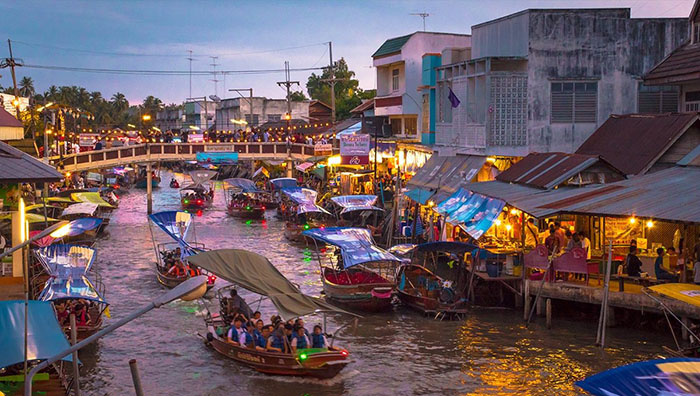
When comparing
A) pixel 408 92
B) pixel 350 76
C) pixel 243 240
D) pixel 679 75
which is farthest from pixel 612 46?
pixel 350 76

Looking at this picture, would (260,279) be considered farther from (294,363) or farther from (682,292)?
(682,292)

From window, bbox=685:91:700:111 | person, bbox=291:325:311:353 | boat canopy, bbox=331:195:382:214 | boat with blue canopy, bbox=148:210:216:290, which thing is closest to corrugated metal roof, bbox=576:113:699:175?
window, bbox=685:91:700:111

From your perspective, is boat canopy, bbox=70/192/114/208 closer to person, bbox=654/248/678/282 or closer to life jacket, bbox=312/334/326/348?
life jacket, bbox=312/334/326/348

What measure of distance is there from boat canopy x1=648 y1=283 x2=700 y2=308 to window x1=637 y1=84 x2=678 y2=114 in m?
15.9

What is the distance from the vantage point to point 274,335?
21500mm

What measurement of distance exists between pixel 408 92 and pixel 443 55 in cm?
946

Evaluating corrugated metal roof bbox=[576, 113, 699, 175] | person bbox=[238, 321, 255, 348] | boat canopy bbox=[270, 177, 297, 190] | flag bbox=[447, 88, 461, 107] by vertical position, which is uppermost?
flag bbox=[447, 88, 461, 107]

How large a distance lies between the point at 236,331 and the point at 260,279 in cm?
168

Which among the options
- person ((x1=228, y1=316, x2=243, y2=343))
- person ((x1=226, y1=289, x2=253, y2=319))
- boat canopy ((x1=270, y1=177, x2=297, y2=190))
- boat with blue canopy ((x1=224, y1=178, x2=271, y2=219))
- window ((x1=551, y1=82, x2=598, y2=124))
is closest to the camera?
person ((x1=228, y1=316, x2=243, y2=343))

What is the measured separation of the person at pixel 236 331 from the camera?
22.5 metres

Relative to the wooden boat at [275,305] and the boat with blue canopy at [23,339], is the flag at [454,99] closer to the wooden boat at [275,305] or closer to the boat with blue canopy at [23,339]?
the wooden boat at [275,305]

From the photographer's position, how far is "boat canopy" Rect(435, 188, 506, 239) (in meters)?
27.5

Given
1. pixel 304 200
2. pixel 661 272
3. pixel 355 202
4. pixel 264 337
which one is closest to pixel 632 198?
pixel 661 272

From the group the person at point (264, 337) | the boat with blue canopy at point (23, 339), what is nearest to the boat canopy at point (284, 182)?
the person at point (264, 337)
